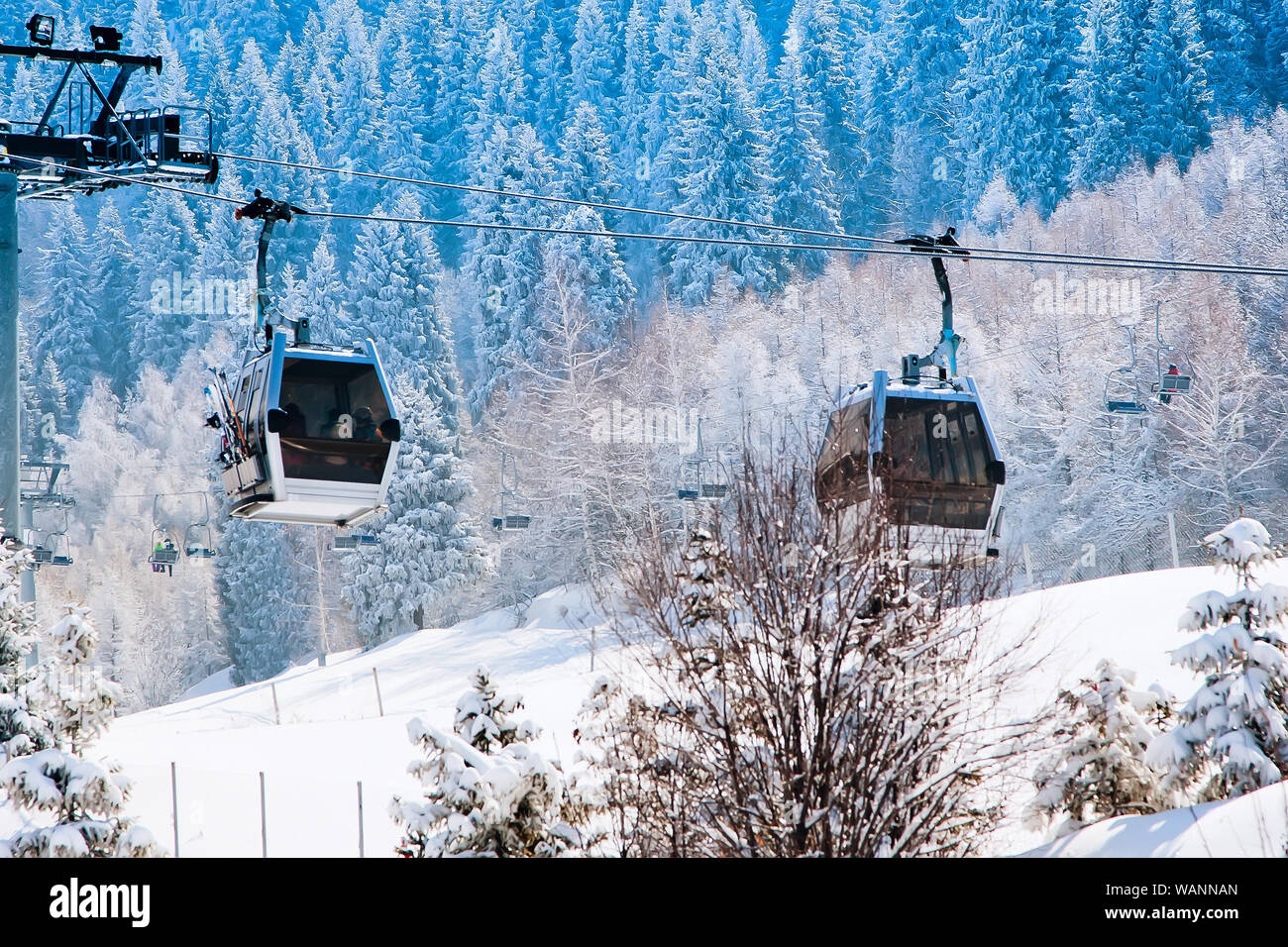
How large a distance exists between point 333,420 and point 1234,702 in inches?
398

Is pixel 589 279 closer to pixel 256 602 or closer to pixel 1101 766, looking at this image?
pixel 256 602

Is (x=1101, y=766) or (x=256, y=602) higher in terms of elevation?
(x=1101, y=766)

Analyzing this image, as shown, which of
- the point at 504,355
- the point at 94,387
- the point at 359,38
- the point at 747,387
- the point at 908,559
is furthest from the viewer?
the point at 359,38

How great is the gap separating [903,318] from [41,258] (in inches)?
2306

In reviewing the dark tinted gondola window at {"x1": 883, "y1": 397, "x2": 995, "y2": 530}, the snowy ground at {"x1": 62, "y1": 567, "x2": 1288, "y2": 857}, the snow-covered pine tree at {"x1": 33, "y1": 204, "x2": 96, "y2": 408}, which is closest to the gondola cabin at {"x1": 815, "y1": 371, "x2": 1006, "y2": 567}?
the dark tinted gondola window at {"x1": 883, "y1": 397, "x2": 995, "y2": 530}

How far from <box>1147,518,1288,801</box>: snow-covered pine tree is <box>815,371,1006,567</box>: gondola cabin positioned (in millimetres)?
3484

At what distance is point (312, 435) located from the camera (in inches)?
541

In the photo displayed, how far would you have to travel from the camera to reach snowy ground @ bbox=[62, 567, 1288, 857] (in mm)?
16203

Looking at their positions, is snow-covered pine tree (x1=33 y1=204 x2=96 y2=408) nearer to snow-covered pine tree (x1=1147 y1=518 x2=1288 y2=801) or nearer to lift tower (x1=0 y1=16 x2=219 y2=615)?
lift tower (x1=0 y1=16 x2=219 y2=615)

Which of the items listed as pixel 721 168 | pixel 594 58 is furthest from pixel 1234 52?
pixel 594 58
